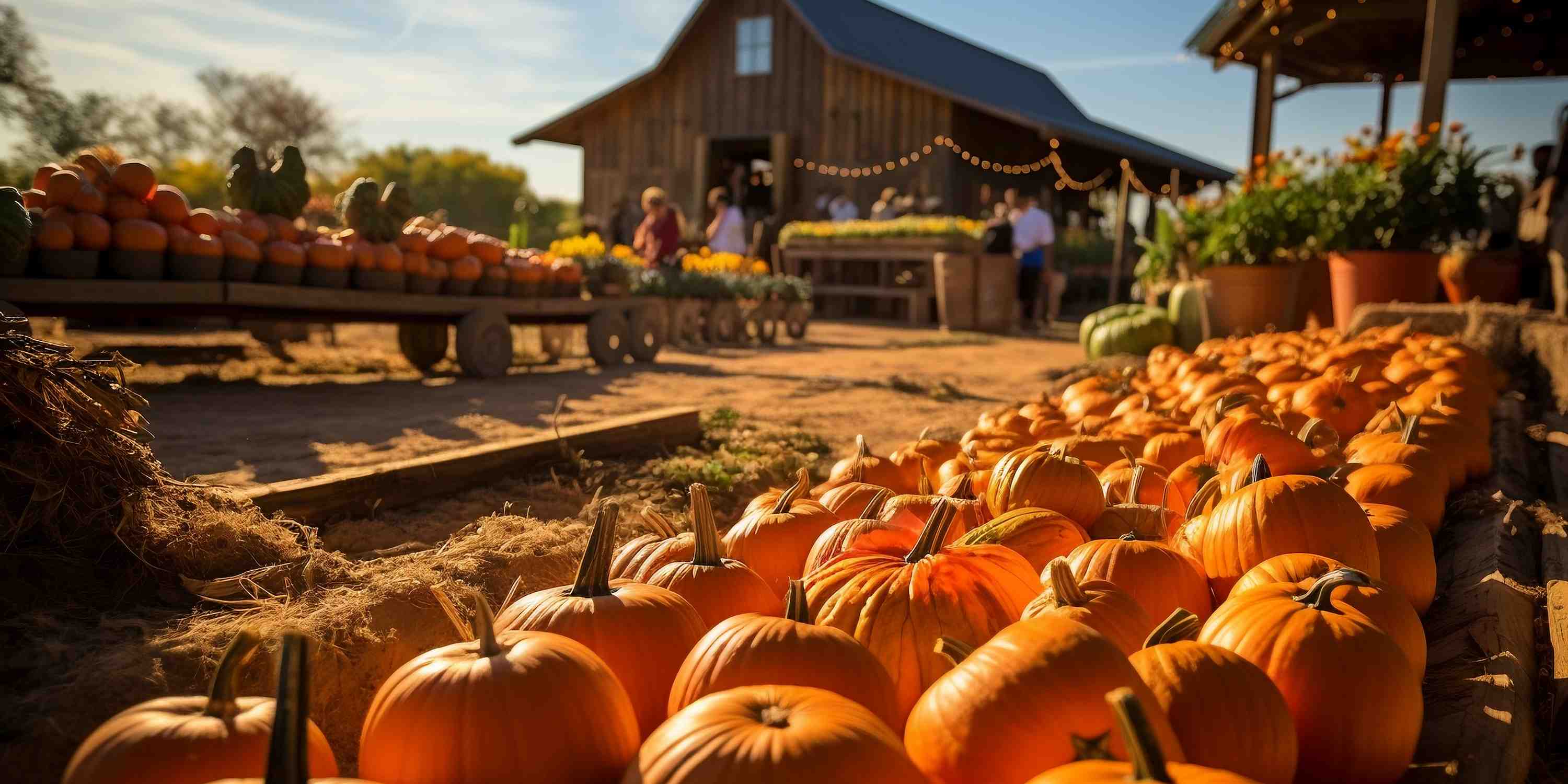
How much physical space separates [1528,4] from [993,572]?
1217 centimetres

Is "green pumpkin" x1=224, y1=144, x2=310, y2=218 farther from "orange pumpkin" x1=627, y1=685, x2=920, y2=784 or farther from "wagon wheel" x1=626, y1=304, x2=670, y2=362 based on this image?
"orange pumpkin" x1=627, y1=685, x2=920, y2=784

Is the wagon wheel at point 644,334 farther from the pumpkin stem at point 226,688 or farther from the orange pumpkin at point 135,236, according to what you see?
the pumpkin stem at point 226,688

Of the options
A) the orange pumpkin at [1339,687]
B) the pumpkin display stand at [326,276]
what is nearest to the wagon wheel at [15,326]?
the orange pumpkin at [1339,687]

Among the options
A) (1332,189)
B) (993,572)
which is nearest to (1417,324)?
(1332,189)

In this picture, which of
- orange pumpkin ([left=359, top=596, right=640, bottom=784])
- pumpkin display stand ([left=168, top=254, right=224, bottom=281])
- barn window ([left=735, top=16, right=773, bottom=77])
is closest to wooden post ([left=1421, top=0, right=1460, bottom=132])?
pumpkin display stand ([left=168, top=254, right=224, bottom=281])

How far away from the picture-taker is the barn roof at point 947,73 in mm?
19859

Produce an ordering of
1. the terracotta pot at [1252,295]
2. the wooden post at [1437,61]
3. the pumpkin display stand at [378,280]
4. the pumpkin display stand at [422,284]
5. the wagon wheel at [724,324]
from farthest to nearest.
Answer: the wagon wheel at [724,324] < the wooden post at [1437,61] < the terracotta pot at [1252,295] < the pumpkin display stand at [422,284] < the pumpkin display stand at [378,280]

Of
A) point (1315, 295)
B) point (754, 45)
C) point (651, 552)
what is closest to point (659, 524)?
point (651, 552)

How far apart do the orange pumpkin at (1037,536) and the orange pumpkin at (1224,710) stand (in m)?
0.69

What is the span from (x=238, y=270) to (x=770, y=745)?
5.80m

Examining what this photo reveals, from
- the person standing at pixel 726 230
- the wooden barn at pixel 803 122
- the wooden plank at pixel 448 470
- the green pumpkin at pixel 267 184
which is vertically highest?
the wooden barn at pixel 803 122

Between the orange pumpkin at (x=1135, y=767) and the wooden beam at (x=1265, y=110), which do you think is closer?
the orange pumpkin at (x=1135, y=767)

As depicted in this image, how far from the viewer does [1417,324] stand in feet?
20.5

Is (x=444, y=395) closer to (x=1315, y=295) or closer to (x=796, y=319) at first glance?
(x=1315, y=295)
